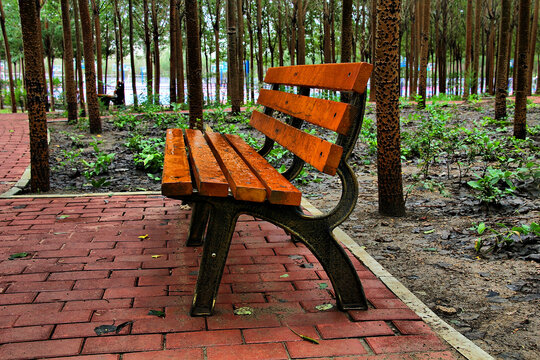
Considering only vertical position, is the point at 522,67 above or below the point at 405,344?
above

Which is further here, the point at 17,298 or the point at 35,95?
the point at 35,95

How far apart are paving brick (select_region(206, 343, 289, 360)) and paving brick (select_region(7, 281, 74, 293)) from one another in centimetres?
112

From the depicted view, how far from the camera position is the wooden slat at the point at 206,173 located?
7.54 ft

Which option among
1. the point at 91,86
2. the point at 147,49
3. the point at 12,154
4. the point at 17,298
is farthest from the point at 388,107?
the point at 147,49

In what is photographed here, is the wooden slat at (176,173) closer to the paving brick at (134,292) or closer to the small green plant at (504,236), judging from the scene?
the paving brick at (134,292)

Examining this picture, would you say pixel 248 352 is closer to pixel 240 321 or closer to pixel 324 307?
pixel 240 321

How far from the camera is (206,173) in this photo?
2.52 m

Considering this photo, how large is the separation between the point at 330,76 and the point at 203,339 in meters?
1.59

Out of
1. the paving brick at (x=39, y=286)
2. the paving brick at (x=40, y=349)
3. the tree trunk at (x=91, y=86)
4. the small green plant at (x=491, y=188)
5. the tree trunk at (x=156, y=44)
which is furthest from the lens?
the tree trunk at (x=156, y=44)

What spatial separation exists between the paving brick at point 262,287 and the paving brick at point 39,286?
37.1 inches

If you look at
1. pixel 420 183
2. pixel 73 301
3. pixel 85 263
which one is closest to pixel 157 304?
pixel 73 301

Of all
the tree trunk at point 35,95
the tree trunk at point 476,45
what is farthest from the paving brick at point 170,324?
the tree trunk at point 476,45

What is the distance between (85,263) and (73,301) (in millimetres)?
600

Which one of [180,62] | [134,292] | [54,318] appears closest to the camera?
[54,318]
